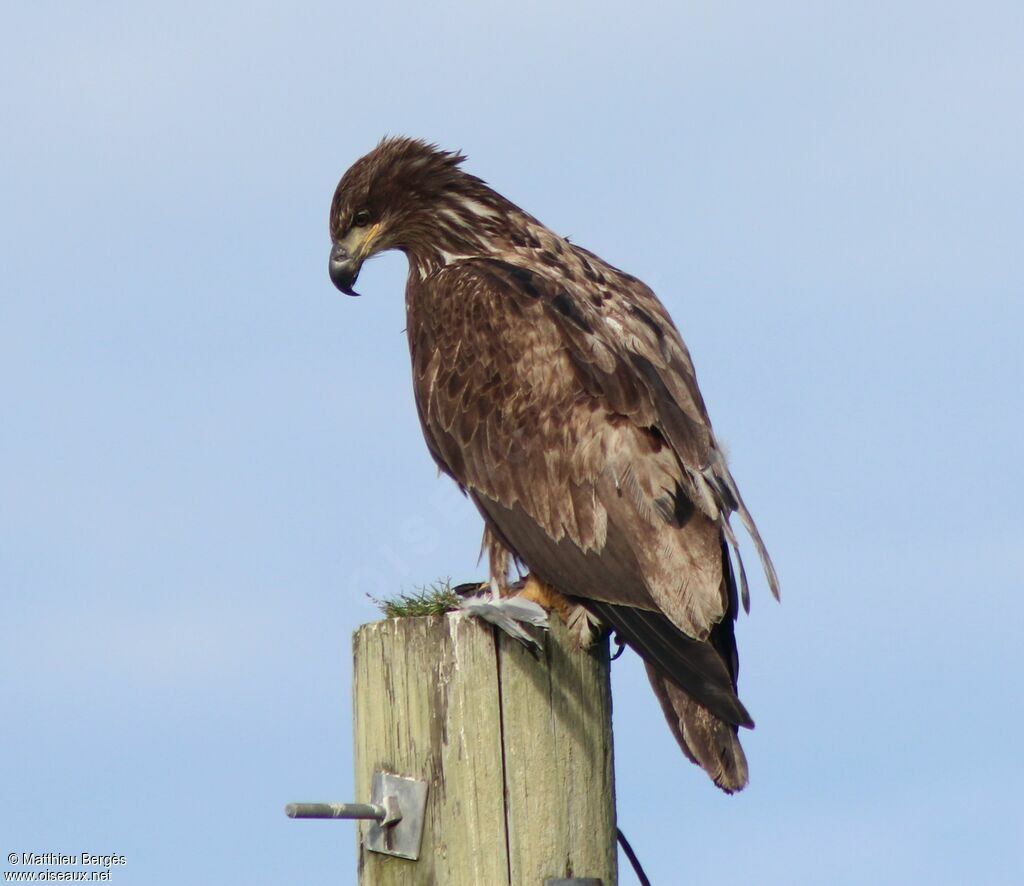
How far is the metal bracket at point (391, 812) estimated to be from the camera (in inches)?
199

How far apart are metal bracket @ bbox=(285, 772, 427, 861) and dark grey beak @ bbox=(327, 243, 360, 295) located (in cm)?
318

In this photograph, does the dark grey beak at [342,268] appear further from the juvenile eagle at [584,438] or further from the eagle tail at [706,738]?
the eagle tail at [706,738]

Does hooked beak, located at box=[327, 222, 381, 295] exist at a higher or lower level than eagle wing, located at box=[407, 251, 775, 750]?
higher

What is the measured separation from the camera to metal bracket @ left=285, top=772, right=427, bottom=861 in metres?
5.05

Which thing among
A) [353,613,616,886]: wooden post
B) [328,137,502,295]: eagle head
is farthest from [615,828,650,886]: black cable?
[328,137,502,295]: eagle head

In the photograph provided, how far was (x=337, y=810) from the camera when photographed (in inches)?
200

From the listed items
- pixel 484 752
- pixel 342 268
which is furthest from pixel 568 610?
pixel 342 268

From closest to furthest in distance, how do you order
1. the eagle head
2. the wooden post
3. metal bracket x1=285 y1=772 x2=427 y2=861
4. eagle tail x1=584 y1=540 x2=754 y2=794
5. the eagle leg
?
the wooden post
metal bracket x1=285 y1=772 x2=427 y2=861
eagle tail x1=584 y1=540 x2=754 y2=794
the eagle leg
the eagle head

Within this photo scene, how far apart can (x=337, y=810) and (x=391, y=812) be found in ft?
0.57

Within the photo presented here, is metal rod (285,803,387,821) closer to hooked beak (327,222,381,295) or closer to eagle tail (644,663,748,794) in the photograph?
eagle tail (644,663,748,794)

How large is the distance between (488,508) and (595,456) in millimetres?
575

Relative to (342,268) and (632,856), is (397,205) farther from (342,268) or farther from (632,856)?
(632,856)

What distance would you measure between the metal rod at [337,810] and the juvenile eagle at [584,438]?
3.86 ft

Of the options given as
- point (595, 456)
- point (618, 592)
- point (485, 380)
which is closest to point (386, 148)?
point (485, 380)
